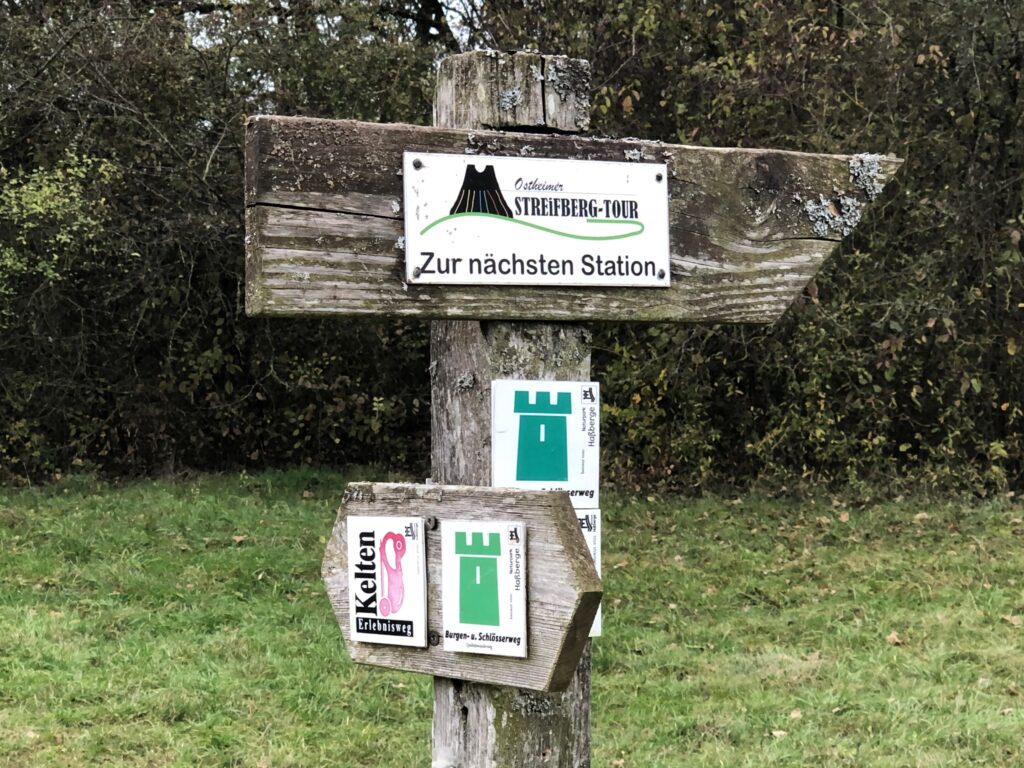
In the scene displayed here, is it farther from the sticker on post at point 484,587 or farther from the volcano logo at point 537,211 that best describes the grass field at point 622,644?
the volcano logo at point 537,211

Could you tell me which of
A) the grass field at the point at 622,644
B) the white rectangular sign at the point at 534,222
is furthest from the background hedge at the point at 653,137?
the white rectangular sign at the point at 534,222

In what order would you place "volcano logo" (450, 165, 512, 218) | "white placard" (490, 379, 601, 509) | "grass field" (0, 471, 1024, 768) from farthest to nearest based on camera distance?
"grass field" (0, 471, 1024, 768) < "white placard" (490, 379, 601, 509) < "volcano logo" (450, 165, 512, 218)

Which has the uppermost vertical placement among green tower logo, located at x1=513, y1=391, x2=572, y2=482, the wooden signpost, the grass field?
the wooden signpost

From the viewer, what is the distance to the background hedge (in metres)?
9.12

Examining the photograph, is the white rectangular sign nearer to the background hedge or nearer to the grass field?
the grass field

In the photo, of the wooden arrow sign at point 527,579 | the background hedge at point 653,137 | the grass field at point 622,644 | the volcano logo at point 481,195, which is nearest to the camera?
the wooden arrow sign at point 527,579

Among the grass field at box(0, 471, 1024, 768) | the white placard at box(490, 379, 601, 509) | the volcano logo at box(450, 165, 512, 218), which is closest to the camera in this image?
the volcano logo at box(450, 165, 512, 218)

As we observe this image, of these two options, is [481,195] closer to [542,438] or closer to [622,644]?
[542,438]

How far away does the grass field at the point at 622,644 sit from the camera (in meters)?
4.25

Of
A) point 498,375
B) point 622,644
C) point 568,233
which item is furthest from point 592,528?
point 622,644

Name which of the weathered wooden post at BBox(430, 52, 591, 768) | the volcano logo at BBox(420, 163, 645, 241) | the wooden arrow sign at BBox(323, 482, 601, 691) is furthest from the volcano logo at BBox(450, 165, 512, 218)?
the wooden arrow sign at BBox(323, 482, 601, 691)

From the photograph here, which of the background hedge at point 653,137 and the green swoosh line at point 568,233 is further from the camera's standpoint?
the background hedge at point 653,137

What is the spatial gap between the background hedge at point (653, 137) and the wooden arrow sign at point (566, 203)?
24.3ft

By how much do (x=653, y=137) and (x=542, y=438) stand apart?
8.16 meters
